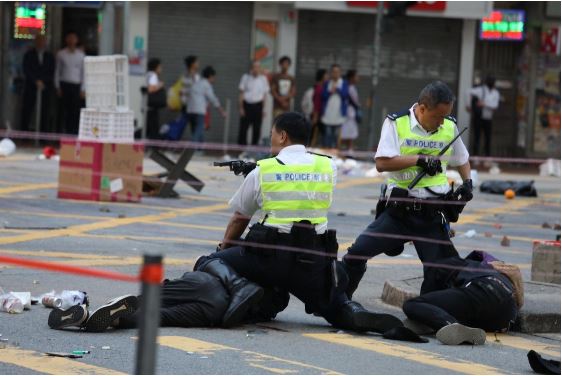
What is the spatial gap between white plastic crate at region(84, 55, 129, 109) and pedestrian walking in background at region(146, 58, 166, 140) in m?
8.11

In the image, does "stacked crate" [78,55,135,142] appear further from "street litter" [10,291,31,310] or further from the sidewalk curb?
"street litter" [10,291,31,310]

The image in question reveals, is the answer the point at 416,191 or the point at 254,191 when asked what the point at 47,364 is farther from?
the point at 416,191

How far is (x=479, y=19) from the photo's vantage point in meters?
29.7

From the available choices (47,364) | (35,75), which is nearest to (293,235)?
(47,364)

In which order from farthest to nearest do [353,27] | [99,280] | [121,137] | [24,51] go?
1. [353,27]
2. [24,51]
3. [121,137]
4. [99,280]

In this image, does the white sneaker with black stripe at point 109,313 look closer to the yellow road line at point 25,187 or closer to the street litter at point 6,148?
the yellow road line at point 25,187

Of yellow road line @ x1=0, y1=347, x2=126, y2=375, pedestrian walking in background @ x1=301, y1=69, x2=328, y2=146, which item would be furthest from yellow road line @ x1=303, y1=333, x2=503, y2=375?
pedestrian walking in background @ x1=301, y1=69, x2=328, y2=146

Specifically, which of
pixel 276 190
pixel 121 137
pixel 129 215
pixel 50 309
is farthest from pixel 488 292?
pixel 121 137

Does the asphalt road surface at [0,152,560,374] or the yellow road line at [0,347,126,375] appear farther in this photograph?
the asphalt road surface at [0,152,560,374]

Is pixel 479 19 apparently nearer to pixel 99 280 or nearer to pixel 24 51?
pixel 24 51

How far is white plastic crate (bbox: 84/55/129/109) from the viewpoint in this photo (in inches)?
665

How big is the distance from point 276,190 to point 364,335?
111 centimetres

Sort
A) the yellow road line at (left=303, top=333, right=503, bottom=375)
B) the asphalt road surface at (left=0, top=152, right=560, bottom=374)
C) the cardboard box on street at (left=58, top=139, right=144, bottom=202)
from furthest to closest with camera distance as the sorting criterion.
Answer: the cardboard box on street at (left=58, top=139, right=144, bottom=202)
the yellow road line at (left=303, top=333, right=503, bottom=375)
the asphalt road surface at (left=0, top=152, right=560, bottom=374)

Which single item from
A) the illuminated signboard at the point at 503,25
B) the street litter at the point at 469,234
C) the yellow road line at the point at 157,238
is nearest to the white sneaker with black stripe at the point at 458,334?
the yellow road line at the point at 157,238
